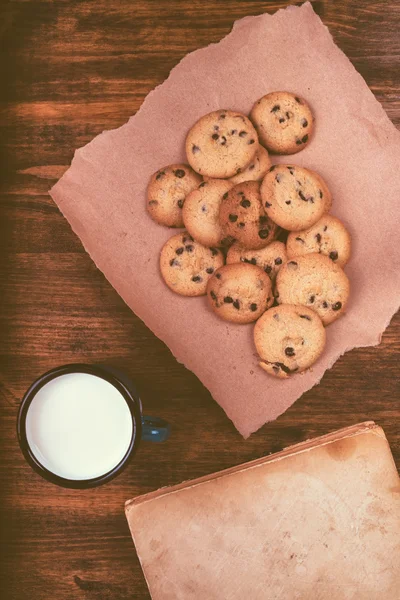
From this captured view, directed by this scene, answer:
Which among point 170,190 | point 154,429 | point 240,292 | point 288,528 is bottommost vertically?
point 288,528

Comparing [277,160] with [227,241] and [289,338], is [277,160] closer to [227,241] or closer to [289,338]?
[227,241]

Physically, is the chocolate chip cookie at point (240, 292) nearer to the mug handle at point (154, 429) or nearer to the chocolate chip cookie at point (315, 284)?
the chocolate chip cookie at point (315, 284)

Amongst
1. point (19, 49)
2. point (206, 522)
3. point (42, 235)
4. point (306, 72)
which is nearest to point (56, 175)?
point (42, 235)

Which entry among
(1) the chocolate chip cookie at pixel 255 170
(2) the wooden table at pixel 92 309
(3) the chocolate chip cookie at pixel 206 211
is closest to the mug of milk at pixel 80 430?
(2) the wooden table at pixel 92 309

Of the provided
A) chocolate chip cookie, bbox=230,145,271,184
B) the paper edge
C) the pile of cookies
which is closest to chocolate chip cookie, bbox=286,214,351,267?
the pile of cookies

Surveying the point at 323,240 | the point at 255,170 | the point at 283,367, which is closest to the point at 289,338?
the point at 283,367

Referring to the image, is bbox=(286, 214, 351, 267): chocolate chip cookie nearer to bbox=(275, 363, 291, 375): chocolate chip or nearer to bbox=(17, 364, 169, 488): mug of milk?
bbox=(275, 363, 291, 375): chocolate chip

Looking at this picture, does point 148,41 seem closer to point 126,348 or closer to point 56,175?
point 56,175
